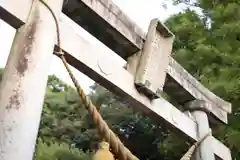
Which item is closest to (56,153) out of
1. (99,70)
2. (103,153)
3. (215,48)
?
(215,48)

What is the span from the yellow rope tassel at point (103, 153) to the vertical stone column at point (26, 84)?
389 millimetres

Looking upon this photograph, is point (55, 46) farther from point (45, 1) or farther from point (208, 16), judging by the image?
point (208, 16)

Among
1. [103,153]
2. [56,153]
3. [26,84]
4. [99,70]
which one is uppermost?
[56,153]

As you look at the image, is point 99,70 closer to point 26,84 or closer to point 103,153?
point 26,84

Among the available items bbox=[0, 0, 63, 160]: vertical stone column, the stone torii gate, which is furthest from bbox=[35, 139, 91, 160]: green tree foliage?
bbox=[0, 0, 63, 160]: vertical stone column

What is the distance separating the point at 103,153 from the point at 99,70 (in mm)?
1161

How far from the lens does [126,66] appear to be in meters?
3.30

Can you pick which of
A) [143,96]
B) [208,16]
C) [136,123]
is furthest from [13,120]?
[136,123]

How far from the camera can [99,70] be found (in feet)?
9.27

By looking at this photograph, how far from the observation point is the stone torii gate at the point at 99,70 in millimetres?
1976

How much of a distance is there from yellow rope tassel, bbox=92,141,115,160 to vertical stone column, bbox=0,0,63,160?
1.28 feet

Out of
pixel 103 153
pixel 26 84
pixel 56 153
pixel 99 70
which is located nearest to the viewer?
pixel 103 153

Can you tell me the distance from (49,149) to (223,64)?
144 inches

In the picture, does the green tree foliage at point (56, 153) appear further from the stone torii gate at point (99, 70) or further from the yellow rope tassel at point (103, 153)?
the yellow rope tassel at point (103, 153)
